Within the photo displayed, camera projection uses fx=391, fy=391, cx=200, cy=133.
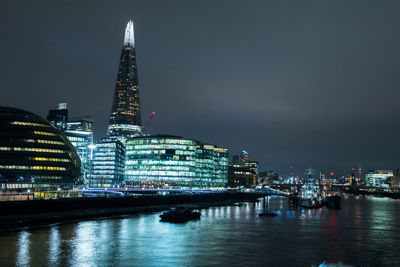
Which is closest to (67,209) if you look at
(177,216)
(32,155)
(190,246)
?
(177,216)

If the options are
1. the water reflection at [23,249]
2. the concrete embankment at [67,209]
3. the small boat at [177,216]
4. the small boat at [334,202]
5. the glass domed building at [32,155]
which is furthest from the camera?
the small boat at [334,202]

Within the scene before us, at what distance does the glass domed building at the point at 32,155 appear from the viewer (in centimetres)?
12512

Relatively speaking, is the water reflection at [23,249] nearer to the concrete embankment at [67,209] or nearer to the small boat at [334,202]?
the concrete embankment at [67,209]

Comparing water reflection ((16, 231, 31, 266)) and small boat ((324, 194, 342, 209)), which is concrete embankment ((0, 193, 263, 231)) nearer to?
water reflection ((16, 231, 31, 266))

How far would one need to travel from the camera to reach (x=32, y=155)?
429ft

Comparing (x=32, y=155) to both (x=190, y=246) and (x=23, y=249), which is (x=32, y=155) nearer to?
(x=23, y=249)

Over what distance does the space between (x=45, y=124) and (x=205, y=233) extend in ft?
292

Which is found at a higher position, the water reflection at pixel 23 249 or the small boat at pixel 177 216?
the water reflection at pixel 23 249

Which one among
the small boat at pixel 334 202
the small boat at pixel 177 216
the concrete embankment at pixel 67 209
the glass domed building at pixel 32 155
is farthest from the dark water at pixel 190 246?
the small boat at pixel 334 202

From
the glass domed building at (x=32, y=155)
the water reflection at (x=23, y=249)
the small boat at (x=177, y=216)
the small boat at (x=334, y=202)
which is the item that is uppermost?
the glass domed building at (x=32, y=155)

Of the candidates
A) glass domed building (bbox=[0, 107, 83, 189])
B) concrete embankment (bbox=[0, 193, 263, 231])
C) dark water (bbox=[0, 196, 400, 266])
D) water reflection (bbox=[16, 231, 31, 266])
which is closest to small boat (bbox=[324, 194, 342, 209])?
concrete embankment (bbox=[0, 193, 263, 231])

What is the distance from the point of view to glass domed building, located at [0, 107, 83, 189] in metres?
125

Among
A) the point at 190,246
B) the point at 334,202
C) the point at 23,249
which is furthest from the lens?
the point at 334,202

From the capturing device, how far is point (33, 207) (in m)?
89.8
